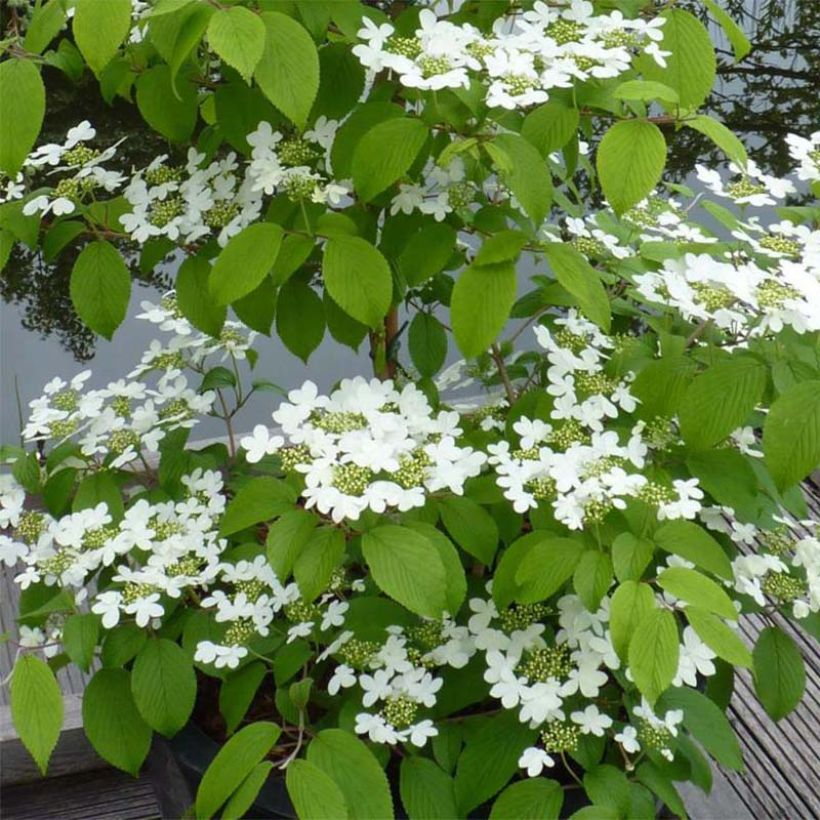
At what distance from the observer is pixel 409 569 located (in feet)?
2.67

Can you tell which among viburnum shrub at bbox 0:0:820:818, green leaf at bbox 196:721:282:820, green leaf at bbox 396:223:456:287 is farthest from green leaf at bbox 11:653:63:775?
green leaf at bbox 396:223:456:287

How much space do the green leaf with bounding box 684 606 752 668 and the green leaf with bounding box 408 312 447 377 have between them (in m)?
0.47

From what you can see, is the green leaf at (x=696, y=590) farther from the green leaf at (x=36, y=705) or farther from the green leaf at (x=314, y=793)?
the green leaf at (x=36, y=705)

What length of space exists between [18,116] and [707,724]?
75cm

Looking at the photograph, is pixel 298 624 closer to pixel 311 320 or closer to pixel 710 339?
pixel 311 320

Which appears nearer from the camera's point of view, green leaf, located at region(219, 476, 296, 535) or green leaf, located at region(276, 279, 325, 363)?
green leaf, located at region(219, 476, 296, 535)

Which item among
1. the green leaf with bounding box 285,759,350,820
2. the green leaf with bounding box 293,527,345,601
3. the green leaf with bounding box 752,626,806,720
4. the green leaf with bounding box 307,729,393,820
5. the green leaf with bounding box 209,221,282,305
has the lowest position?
the green leaf with bounding box 752,626,806,720

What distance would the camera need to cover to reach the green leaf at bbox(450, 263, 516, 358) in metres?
0.86

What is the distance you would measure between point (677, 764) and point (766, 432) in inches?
13.4

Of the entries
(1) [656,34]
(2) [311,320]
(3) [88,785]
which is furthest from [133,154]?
(1) [656,34]

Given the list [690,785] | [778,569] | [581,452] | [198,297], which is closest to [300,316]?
[198,297]

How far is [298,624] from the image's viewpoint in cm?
104

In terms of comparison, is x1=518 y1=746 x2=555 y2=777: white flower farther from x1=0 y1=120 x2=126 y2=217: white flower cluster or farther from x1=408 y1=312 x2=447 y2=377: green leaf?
x1=0 y1=120 x2=126 y2=217: white flower cluster

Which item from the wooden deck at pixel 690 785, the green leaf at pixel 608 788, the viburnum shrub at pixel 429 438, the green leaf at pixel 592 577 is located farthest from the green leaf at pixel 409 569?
the wooden deck at pixel 690 785
